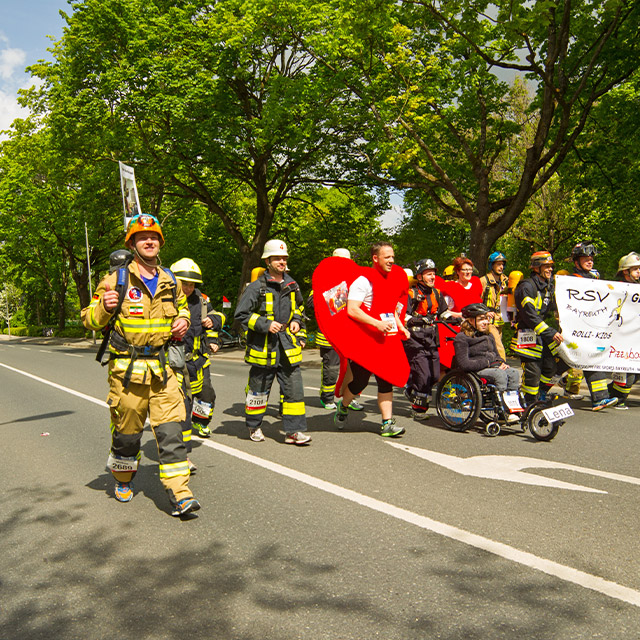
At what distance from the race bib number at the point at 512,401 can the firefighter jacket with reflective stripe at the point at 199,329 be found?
3110 mm

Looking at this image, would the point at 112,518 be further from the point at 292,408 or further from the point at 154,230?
the point at 292,408

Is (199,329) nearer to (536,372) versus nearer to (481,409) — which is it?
(481,409)

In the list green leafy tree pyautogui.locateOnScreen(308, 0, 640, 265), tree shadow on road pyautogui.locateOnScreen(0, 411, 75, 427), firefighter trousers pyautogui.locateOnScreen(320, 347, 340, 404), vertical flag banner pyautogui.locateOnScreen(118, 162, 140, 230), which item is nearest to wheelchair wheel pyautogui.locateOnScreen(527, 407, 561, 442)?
firefighter trousers pyautogui.locateOnScreen(320, 347, 340, 404)

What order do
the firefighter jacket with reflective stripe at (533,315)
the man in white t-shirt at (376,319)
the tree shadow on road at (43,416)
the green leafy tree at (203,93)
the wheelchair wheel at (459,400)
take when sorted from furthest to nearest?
the green leafy tree at (203,93) → the tree shadow on road at (43,416) → the firefighter jacket with reflective stripe at (533,315) → the wheelchair wheel at (459,400) → the man in white t-shirt at (376,319)

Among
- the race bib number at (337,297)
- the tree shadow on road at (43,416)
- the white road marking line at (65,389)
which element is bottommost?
the white road marking line at (65,389)

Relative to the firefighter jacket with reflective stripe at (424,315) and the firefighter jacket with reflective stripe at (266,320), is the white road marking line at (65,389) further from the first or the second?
the firefighter jacket with reflective stripe at (424,315)

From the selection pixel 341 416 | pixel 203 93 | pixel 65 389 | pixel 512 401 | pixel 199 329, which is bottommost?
pixel 65 389

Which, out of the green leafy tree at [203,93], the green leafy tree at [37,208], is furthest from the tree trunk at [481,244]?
the green leafy tree at [37,208]

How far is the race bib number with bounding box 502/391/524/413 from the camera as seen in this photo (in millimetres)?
6895

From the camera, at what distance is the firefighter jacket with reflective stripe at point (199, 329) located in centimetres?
627

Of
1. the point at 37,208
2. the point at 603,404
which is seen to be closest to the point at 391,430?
the point at 603,404

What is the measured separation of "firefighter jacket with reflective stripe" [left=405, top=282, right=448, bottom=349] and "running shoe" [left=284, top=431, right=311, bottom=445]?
83.8 inches

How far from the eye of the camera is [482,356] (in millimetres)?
7094

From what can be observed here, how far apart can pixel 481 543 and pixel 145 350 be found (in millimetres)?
2575
